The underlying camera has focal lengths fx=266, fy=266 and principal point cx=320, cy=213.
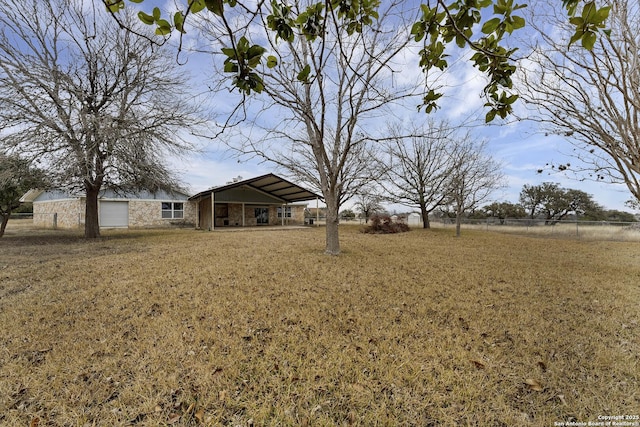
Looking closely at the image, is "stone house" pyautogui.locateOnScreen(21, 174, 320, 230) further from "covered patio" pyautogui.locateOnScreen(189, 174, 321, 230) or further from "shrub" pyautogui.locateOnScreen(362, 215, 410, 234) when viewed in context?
"shrub" pyautogui.locateOnScreen(362, 215, 410, 234)

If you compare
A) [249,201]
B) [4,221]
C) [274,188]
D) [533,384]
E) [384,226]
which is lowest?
[533,384]

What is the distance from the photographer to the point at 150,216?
66.5 ft

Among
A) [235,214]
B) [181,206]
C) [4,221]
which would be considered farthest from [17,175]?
[235,214]

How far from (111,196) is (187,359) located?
2093 cm

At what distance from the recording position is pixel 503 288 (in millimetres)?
4797

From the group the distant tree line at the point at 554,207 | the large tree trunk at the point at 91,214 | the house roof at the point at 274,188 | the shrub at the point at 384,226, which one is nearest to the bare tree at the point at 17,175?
the large tree trunk at the point at 91,214

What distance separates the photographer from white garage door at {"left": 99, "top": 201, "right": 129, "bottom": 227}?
60.8ft

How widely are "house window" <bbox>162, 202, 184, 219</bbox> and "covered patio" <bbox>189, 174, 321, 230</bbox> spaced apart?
1215mm

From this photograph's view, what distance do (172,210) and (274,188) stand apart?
8.46 meters

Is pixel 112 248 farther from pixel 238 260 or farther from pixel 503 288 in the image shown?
pixel 503 288

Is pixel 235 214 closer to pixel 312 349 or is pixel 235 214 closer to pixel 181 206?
pixel 181 206

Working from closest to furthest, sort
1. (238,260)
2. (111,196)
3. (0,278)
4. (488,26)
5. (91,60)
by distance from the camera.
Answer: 1. (488,26)
2. (0,278)
3. (238,260)
4. (91,60)
5. (111,196)

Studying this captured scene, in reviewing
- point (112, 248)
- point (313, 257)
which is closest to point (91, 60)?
point (112, 248)

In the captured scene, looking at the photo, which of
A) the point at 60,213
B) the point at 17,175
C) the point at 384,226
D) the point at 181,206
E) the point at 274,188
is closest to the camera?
the point at 17,175
